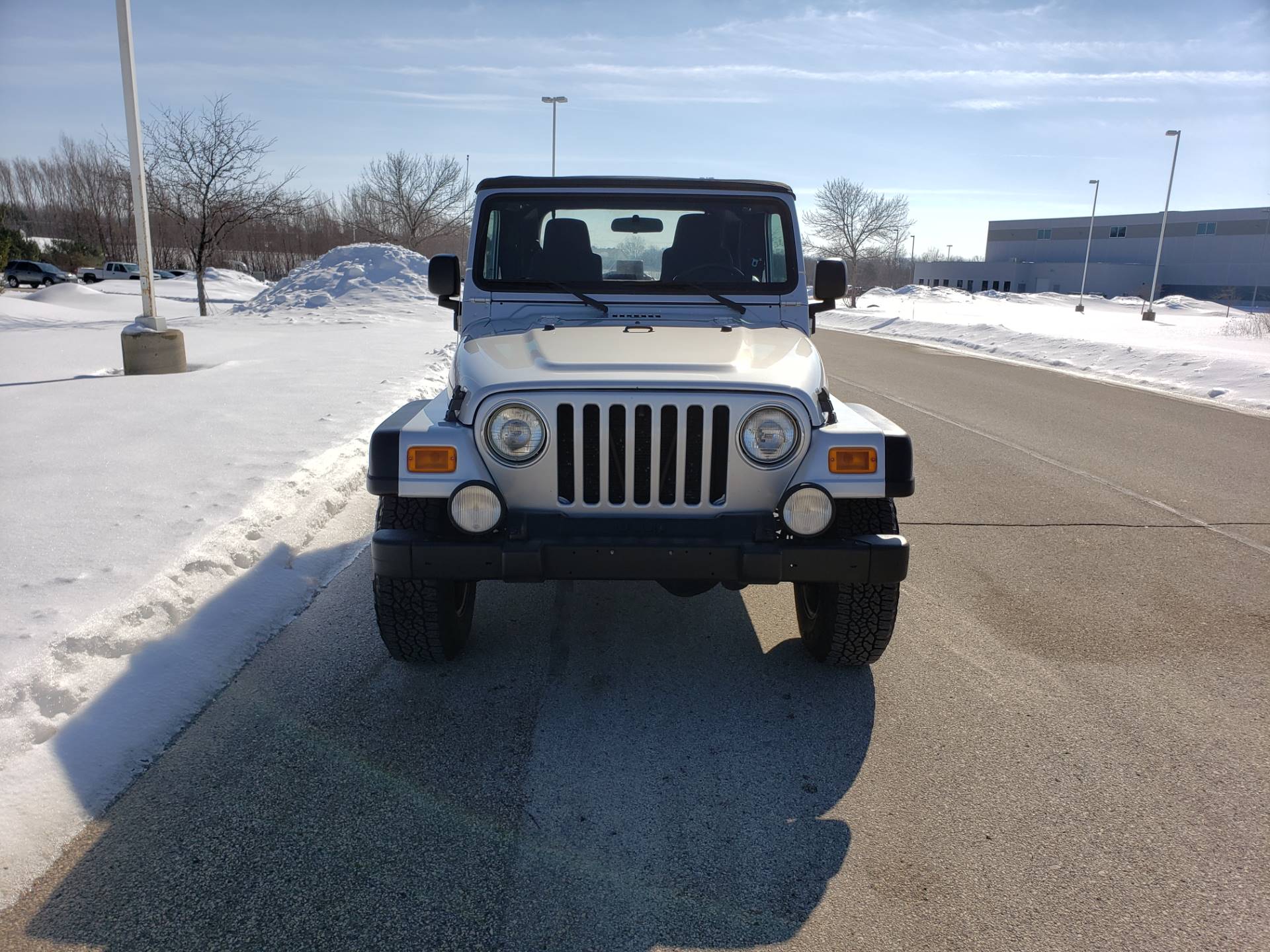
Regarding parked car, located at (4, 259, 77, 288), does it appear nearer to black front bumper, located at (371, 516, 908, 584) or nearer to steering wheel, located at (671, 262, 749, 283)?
steering wheel, located at (671, 262, 749, 283)

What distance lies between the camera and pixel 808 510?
3.26 m

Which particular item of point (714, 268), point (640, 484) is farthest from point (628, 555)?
point (714, 268)

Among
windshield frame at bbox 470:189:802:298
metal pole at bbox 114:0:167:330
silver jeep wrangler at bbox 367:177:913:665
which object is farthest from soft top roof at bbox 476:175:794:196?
metal pole at bbox 114:0:167:330

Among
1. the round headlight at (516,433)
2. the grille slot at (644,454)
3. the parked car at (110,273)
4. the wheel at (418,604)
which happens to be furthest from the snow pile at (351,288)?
the grille slot at (644,454)

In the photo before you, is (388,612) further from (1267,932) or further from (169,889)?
(1267,932)

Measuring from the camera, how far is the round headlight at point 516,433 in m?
3.29

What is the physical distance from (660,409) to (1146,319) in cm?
4448

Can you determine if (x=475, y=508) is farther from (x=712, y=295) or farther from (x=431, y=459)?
(x=712, y=295)

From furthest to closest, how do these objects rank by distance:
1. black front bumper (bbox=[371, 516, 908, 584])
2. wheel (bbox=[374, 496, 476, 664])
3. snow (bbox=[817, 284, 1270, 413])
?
1. snow (bbox=[817, 284, 1270, 413])
2. wheel (bbox=[374, 496, 476, 664])
3. black front bumper (bbox=[371, 516, 908, 584])

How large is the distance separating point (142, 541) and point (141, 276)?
773 centimetres

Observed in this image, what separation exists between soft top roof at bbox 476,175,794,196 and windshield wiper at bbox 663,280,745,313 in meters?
0.53

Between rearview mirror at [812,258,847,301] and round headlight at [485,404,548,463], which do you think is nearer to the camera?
round headlight at [485,404,548,463]

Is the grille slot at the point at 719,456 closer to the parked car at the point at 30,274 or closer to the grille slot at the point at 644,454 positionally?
the grille slot at the point at 644,454

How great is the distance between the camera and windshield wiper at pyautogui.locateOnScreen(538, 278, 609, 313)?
4500 mm
